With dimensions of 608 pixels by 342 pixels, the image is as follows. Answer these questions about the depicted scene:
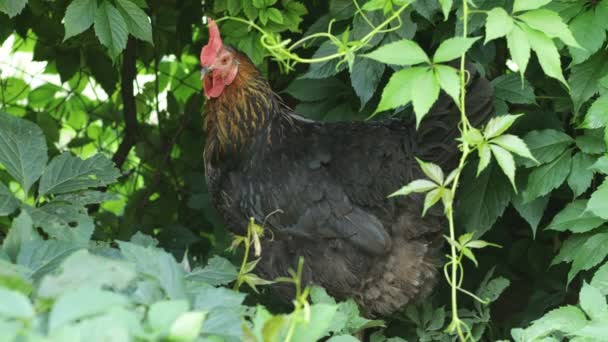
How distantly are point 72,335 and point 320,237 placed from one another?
A: 186cm

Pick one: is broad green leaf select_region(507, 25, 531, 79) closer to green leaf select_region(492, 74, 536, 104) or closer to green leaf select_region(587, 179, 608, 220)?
green leaf select_region(587, 179, 608, 220)

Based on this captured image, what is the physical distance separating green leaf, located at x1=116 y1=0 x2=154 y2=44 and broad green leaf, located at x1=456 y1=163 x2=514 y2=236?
1144 millimetres

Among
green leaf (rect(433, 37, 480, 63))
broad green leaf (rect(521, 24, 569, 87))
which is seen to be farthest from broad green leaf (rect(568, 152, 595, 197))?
green leaf (rect(433, 37, 480, 63))

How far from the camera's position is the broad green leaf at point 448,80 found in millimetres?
1851

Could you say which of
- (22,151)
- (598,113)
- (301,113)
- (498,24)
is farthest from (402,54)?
(301,113)

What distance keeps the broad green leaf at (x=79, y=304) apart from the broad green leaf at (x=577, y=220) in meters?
1.76

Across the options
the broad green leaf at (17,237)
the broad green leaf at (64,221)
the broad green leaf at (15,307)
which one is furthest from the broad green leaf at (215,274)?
the broad green leaf at (15,307)

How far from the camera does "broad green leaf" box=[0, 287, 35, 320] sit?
3.76 feet

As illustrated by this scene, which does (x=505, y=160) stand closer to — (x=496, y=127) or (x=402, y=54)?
(x=496, y=127)

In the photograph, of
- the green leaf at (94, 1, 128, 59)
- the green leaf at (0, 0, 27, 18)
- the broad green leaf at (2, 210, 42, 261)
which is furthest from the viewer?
the green leaf at (94, 1, 128, 59)

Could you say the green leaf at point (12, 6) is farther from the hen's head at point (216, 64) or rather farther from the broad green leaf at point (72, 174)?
the hen's head at point (216, 64)

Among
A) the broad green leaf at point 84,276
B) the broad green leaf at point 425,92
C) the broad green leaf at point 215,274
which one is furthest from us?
the broad green leaf at point 215,274

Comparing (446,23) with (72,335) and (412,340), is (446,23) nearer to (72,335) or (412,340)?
(412,340)

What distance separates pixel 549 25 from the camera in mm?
1994
